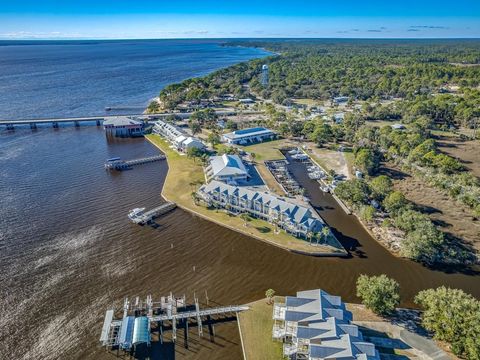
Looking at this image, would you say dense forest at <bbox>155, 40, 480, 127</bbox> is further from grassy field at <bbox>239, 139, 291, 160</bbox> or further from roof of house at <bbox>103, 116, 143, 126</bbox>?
grassy field at <bbox>239, 139, 291, 160</bbox>

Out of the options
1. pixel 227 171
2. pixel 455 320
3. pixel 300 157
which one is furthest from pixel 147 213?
pixel 455 320

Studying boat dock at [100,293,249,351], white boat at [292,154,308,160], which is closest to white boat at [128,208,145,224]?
boat dock at [100,293,249,351]

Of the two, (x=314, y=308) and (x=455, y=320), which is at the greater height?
(x=314, y=308)

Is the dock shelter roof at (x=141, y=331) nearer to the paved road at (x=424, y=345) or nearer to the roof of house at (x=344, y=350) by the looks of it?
the roof of house at (x=344, y=350)

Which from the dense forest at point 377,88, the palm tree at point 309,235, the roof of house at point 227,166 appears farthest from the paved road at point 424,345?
the dense forest at point 377,88

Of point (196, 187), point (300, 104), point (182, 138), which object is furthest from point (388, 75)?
point (196, 187)

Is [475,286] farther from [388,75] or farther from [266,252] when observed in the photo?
[388,75]

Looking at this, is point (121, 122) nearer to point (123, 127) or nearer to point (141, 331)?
point (123, 127)
